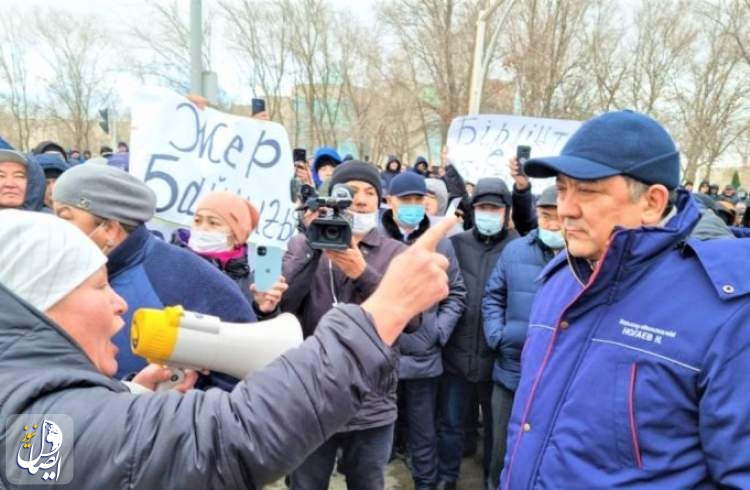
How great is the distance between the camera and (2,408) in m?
0.94

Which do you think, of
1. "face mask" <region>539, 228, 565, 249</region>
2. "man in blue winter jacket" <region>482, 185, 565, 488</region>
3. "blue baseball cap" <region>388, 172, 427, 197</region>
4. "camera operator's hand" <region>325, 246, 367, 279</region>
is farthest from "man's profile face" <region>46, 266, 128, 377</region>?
"blue baseball cap" <region>388, 172, 427, 197</region>

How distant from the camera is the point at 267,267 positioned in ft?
11.2

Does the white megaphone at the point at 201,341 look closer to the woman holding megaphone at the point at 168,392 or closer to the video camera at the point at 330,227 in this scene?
the woman holding megaphone at the point at 168,392

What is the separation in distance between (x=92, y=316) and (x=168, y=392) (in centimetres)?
32

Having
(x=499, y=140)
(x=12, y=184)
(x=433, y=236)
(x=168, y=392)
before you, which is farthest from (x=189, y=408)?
(x=499, y=140)

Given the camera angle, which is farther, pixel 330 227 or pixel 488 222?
pixel 488 222

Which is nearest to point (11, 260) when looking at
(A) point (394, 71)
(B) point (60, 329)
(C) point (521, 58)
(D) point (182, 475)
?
(B) point (60, 329)

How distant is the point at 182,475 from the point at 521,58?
2288 centimetres

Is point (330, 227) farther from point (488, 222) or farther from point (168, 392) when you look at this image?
point (488, 222)

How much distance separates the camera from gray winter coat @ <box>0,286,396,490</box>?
3.12 feet

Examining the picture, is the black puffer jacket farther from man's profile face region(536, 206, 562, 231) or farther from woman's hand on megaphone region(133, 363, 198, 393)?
woman's hand on megaphone region(133, 363, 198, 393)

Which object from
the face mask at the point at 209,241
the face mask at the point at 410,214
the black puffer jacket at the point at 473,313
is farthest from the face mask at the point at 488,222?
the face mask at the point at 209,241

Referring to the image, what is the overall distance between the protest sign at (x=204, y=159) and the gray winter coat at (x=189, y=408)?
7.69 feet

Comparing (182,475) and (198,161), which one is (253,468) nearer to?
(182,475)
